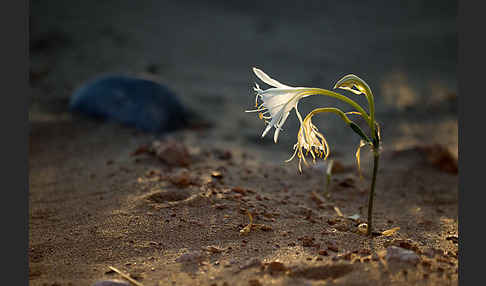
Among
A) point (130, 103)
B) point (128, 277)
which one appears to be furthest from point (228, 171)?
point (130, 103)

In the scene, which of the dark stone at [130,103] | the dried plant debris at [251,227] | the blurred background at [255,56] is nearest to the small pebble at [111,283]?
the dried plant debris at [251,227]

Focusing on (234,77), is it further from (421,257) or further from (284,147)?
A: (421,257)

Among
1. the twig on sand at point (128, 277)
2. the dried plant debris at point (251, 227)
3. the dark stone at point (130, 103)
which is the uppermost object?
the dark stone at point (130, 103)

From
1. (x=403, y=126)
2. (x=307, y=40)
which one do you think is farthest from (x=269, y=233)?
(x=307, y=40)

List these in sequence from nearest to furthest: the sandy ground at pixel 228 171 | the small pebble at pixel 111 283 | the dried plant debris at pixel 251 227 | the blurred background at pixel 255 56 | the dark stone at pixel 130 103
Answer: the small pebble at pixel 111 283, the sandy ground at pixel 228 171, the dried plant debris at pixel 251 227, the dark stone at pixel 130 103, the blurred background at pixel 255 56

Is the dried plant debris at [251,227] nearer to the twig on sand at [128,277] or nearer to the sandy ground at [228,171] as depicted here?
the sandy ground at [228,171]

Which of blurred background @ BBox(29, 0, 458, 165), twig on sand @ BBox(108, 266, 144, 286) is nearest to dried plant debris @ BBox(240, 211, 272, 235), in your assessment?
twig on sand @ BBox(108, 266, 144, 286)
